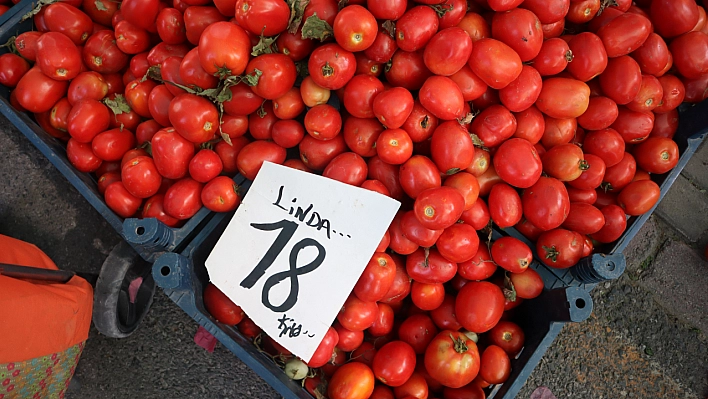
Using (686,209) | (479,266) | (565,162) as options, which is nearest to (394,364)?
(479,266)

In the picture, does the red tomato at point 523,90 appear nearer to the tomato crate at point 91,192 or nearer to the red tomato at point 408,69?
the red tomato at point 408,69

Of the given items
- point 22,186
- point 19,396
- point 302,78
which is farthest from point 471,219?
point 22,186

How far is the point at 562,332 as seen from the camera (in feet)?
7.63

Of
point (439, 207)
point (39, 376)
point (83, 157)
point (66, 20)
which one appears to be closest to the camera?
point (439, 207)

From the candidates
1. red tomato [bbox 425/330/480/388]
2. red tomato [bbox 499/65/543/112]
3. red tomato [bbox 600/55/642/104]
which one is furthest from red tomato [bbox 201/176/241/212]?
red tomato [bbox 600/55/642/104]

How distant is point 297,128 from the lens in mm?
1542

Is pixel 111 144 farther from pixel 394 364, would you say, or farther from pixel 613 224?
pixel 613 224

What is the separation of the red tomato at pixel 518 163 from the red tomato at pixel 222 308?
1.04m

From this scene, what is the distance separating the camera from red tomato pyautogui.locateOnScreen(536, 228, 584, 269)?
1445mm

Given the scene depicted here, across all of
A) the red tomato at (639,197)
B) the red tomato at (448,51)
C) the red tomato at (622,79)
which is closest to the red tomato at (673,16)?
the red tomato at (622,79)

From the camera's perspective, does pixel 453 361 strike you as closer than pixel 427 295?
Yes

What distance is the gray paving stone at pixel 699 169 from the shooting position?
2.59 metres

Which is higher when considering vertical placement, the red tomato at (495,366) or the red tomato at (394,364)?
the red tomato at (394,364)

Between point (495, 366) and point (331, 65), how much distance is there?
3.68ft
